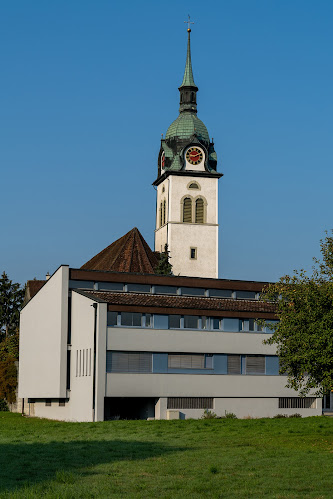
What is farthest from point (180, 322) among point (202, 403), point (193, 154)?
point (193, 154)

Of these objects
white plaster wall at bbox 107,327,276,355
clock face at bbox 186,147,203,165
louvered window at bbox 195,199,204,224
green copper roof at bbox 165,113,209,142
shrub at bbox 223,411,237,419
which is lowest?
shrub at bbox 223,411,237,419

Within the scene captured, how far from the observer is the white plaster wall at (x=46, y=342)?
182 ft

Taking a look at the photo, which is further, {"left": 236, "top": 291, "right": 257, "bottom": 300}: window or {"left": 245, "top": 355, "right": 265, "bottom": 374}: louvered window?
{"left": 236, "top": 291, "right": 257, "bottom": 300}: window

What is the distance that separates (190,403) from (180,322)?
4.89 metres

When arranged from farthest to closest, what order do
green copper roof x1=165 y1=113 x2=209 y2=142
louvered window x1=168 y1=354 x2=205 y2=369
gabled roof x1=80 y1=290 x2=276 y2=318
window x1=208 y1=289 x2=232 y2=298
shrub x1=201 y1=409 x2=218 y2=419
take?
green copper roof x1=165 y1=113 x2=209 y2=142 → window x1=208 y1=289 x2=232 y2=298 → louvered window x1=168 y1=354 x2=205 y2=369 → gabled roof x1=80 y1=290 x2=276 y2=318 → shrub x1=201 y1=409 x2=218 y2=419

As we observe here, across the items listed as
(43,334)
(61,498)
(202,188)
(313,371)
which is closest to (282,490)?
(61,498)

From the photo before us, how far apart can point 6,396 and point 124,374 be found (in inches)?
1208

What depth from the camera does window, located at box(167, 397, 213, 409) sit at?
2016 inches

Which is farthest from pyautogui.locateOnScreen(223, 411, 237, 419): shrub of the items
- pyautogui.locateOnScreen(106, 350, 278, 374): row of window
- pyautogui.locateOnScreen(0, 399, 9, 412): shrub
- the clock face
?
the clock face

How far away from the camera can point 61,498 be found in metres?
16.8

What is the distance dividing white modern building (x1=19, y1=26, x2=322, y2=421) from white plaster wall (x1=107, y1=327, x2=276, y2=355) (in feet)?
0.20

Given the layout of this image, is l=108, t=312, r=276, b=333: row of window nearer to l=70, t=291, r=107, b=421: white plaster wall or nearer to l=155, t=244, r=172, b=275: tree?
l=70, t=291, r=107, b=421: white plaster wall

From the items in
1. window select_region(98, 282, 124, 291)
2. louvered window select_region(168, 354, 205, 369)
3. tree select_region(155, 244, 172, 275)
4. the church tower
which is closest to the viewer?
louvered window select_region(168, 354, 205, 369)

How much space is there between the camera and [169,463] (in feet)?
77.9
